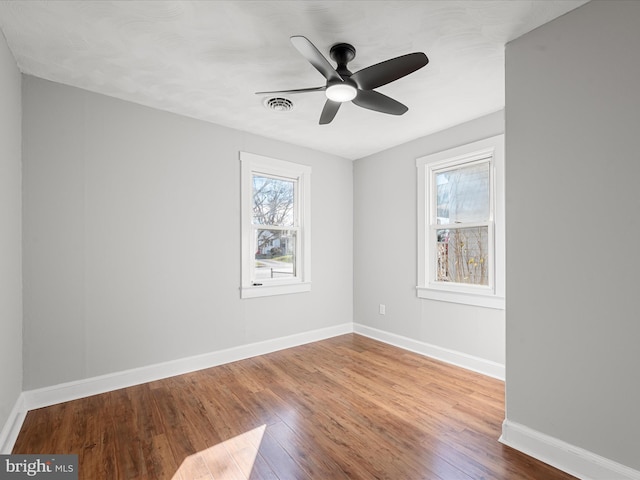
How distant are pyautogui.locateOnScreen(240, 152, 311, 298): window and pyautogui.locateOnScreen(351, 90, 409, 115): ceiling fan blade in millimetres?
1724

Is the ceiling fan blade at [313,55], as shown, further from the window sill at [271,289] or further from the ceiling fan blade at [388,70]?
the window sill at [271,289]

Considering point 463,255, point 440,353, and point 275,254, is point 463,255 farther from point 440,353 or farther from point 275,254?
point 275,254

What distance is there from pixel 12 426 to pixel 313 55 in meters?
2.95

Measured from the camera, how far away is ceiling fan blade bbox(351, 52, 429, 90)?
1766 mm

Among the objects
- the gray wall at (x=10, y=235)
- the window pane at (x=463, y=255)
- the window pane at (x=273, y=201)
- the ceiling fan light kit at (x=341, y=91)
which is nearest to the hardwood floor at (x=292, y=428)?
the gray wall at (x=10, y=235)

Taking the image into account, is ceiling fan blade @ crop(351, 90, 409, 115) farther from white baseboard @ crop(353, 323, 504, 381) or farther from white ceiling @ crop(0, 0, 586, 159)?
white baseboard @ crop(353, 323, 504, 381)

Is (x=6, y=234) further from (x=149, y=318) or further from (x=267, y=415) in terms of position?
(x=267, y=415)

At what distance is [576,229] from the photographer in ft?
5.67

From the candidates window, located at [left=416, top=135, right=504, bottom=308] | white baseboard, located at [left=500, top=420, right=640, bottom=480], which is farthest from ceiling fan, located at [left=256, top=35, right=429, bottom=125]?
white baseboard, located at [left=500, top=420, right=640, bottom=480]

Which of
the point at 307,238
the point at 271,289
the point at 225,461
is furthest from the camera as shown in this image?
the point at 307,238

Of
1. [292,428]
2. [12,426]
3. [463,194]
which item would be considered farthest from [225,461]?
[463,194]

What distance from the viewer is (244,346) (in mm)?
3520

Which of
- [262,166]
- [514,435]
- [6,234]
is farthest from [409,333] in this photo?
[6,234]

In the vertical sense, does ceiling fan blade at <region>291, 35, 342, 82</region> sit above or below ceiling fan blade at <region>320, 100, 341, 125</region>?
above
